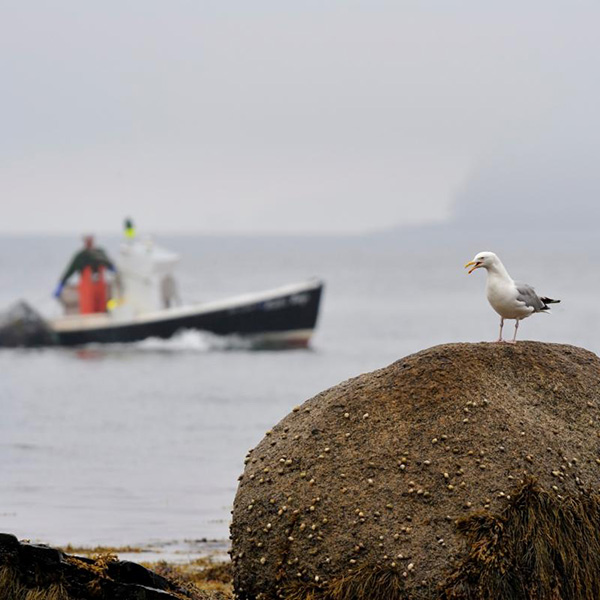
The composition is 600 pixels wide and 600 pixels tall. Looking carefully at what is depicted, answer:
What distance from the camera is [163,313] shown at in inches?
1957

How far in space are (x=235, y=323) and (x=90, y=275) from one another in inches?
236

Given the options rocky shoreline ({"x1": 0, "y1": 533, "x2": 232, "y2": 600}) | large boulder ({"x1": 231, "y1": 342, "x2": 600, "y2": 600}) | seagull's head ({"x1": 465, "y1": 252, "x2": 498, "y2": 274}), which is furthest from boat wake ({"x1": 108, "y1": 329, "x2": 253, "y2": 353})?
rocky shoreline ({"x1": 0, "y1": 533, "x2": 232, "y2": 600})

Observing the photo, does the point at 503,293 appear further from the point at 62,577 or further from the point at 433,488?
the point at 62,577

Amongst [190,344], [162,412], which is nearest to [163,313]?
[190,344]

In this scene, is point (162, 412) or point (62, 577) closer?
point (62, 577)

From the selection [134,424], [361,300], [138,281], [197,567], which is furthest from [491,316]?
[197,567]

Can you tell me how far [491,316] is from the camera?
77812 mm

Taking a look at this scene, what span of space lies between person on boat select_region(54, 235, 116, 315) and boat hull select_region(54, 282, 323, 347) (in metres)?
0.99

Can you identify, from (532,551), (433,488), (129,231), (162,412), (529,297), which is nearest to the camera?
(532,551)

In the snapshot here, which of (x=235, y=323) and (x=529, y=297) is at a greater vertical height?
(x=235, y=323)

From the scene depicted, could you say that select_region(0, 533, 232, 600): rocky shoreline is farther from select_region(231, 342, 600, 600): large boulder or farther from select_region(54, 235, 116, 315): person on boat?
select_region(54, 235, 116, 315): person on boat

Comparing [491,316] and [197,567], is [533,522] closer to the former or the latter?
[197,567]

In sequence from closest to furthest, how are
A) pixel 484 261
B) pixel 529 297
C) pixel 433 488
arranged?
pixel 433 488 < pixel 484 261 < pixel 529 297

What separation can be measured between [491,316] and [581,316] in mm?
5170
